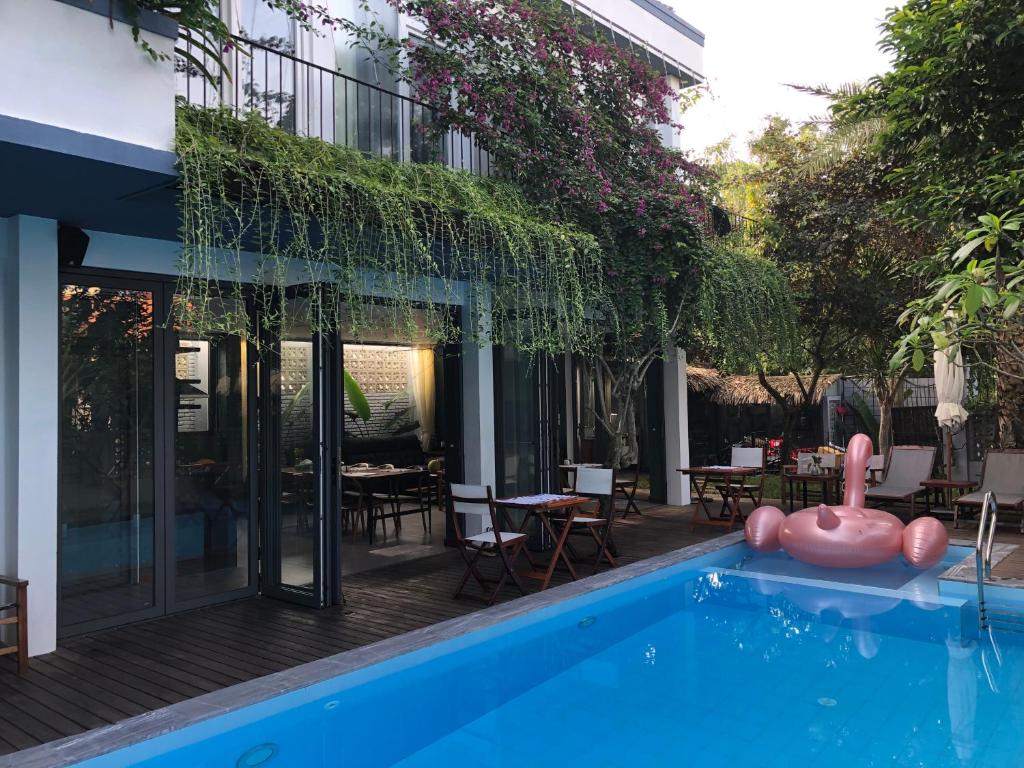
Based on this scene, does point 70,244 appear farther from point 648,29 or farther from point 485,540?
point 648,29

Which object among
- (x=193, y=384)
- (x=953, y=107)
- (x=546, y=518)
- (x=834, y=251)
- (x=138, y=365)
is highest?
(x=953, y=107)

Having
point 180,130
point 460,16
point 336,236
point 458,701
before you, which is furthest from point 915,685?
point 460,16

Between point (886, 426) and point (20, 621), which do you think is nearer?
point (20, 621)

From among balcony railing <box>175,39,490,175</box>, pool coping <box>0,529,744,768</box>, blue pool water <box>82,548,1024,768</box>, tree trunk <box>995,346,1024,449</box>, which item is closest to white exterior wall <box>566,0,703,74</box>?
balcony railing <box>175,39,490,175</box>

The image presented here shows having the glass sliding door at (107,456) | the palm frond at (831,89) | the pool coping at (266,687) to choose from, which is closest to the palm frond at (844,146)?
the palm frond at (831,89)

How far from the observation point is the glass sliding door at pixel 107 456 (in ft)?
18.0

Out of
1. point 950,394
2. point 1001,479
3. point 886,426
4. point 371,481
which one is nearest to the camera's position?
point 950,394

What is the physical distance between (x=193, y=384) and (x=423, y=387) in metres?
8.54

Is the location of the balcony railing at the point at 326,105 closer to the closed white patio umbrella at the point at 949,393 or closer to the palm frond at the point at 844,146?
the closed white patio umbrella at the point at 949,393

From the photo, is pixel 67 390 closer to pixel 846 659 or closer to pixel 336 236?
pixel 336 236

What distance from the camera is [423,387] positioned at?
14672mm

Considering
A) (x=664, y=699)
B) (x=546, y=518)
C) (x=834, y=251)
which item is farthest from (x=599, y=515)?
(x=834, y=251)

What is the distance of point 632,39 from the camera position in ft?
35.2

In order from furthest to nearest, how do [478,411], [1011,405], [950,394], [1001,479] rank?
[1011,405], [1001,479], [950,394], [478,411]
